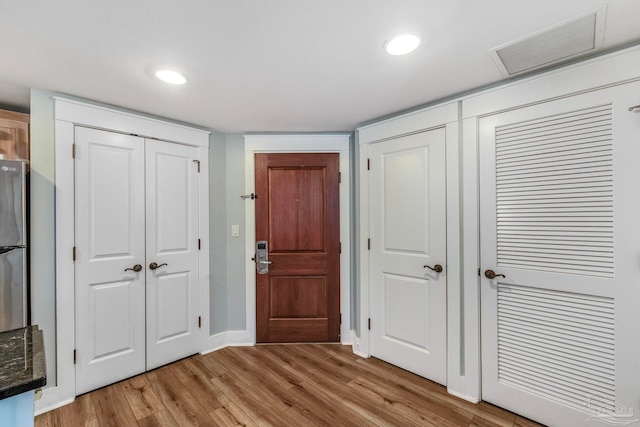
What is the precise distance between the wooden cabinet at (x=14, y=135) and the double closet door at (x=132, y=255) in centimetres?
35

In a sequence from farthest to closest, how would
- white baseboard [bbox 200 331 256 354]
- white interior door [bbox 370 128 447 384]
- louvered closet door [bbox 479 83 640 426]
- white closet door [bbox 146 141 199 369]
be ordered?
1. white baseboard [bbox 200 331 256 354]
2. white closet door [bbox 146 141 199 369]
3. white interior door [bbox 370 128 447 384]
4. louvered closet door [bbox 479 83 640 426]

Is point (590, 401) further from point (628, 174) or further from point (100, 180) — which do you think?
point (100, 180)

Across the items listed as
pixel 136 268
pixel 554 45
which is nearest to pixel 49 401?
pixel 136 268

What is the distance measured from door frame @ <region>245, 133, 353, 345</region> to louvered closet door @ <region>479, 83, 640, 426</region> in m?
1.28

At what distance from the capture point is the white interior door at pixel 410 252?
2.15 meters

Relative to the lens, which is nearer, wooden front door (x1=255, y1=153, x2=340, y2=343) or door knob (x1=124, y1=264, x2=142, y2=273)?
door knob (x1=124, y1=264, x2=142, y2=273)

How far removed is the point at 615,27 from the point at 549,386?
6.52 feet

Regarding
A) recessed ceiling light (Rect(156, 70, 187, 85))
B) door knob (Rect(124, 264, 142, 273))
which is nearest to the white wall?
door knob (Rect(124, 264, 142, 273))

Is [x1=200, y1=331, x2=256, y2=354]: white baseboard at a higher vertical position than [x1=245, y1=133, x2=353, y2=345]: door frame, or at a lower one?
lower

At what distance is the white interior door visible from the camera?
2154 mm

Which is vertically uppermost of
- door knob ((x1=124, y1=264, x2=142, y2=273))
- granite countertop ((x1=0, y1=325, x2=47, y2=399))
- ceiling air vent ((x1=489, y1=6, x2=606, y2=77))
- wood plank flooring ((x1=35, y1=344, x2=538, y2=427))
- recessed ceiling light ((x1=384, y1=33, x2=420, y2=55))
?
ceiling air vent ((x1=489, y1=6, x2=606, y2=77))

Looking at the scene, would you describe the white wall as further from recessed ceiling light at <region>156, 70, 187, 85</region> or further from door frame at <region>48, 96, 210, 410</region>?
recessed ceiling light at <region>156, 70, 187, 85</region>

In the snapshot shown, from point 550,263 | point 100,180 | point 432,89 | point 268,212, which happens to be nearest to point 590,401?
point 550,263

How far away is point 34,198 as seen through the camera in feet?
6.15
